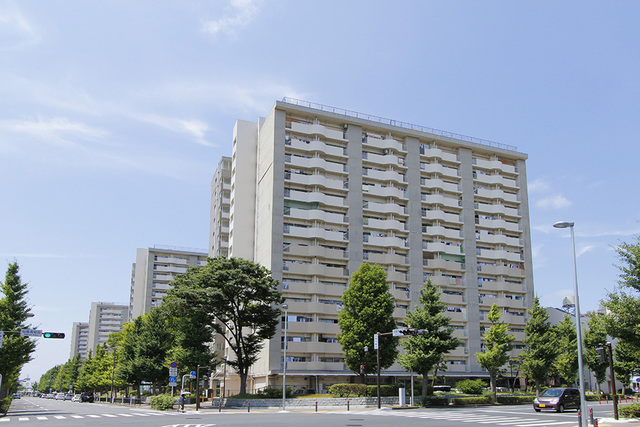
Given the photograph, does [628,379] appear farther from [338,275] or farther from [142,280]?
[142,280]

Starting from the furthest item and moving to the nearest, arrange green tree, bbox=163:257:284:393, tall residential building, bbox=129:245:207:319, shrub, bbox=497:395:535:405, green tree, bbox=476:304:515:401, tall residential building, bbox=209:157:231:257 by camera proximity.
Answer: tall residential building, bbox=129:245:207:319 → tall residential building, bbox=209:157:231:257 → green tree, bbox=476:304:515:401 → green tree, bbox=163:257:284:393 → shrub, bbox=497:395:535:405

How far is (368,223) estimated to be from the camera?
7038 centimetres

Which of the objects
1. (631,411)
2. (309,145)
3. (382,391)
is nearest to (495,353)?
(382,391)

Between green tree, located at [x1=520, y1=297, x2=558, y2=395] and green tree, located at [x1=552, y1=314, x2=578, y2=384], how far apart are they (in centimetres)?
147

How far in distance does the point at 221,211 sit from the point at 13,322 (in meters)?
37.9

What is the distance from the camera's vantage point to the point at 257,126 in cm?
7838

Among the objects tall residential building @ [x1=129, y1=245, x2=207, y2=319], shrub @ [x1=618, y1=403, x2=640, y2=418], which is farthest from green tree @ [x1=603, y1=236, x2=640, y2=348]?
tall residential building @ [x1=129, y1=245, x2=207, y2=319]

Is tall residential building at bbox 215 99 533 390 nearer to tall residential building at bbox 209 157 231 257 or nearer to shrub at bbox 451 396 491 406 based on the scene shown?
tall residential building at bbox 209 157 231 257

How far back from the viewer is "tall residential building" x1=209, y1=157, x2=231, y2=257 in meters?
83.4

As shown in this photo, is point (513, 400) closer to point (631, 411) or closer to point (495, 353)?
point (495, 353)

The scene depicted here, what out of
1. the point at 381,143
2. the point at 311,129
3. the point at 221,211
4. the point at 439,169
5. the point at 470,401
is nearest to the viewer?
the point at 470,401

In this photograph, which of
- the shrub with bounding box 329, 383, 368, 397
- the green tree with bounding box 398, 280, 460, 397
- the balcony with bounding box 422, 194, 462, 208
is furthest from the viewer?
the balcony with bounding box 422, 194, 462, 208

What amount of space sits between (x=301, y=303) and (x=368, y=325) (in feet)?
54.4

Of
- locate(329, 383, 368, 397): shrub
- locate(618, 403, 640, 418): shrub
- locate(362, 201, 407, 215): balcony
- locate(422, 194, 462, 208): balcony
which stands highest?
locate(422, 194, 462, 208): balcony
